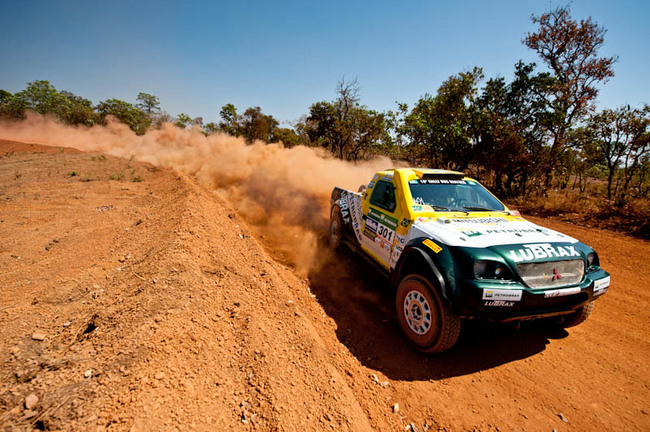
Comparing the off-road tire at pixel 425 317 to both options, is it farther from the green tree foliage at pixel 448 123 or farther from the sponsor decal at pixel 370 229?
the green tree foliage at pixel 448 123

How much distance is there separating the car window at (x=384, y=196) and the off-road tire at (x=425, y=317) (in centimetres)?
132

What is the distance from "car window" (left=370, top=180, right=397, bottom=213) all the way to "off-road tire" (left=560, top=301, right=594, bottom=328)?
2.53 meters

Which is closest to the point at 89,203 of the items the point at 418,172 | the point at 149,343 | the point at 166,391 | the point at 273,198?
the point at 273,198

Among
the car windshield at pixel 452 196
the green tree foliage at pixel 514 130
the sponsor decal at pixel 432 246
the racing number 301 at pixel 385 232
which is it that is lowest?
the racing number 301 at pixel 385 232

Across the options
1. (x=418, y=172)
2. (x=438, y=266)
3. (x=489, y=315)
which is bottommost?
(x=489, y=315)

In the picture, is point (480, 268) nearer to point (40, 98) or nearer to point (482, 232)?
point (482, 232)

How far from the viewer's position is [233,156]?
1470 centimetres

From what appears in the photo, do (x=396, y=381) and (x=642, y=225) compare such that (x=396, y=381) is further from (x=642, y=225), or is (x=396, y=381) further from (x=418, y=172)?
(x=642, y=225)

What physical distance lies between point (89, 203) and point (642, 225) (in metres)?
15.4

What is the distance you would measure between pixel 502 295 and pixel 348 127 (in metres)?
18.9

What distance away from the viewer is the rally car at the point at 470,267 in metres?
2.76

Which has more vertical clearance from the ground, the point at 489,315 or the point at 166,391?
the point at 489,315

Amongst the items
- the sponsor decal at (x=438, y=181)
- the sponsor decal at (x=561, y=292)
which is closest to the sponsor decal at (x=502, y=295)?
the sponsor decal at (x=561, y=292)

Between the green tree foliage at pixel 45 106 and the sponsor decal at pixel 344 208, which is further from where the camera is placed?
the green tree foliage at pixel 45 106
